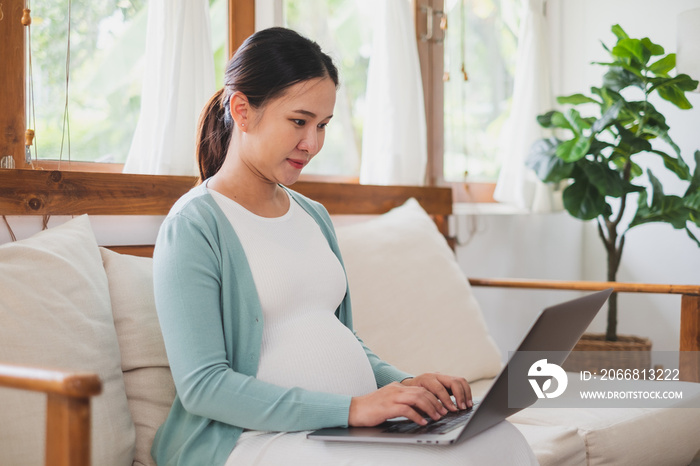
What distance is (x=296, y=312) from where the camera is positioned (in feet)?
4.12

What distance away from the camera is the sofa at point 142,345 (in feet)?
3.65

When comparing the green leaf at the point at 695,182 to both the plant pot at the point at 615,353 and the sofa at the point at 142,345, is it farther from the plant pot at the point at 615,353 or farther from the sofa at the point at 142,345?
the sofa at the point at 142,345

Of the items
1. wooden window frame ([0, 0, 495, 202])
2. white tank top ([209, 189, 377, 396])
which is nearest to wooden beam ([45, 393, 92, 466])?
white tank top ([209, 189, 377, 396])

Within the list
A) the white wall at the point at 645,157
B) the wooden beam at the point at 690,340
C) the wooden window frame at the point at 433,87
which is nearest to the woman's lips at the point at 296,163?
the wooden beam at the point at 690,340

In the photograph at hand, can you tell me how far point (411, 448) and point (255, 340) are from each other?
0.30 m

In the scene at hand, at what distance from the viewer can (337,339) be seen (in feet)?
4.13

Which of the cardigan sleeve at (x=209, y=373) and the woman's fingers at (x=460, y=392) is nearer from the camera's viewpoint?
the cardigan sleeve at (x=209, y=373)

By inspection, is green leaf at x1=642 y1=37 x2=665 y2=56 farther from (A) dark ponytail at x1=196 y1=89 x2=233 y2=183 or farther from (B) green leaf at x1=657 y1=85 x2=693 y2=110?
(A) dark ponytail at x1=196 y1=89 x2=233 y2=183

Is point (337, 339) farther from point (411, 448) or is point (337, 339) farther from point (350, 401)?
point (411, 448)

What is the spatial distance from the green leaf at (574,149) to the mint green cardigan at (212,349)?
6.05ft

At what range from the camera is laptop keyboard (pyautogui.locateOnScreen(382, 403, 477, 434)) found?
104 centimetres

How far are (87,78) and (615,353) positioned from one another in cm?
215

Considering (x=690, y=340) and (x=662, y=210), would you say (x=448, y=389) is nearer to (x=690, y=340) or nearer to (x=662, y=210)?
(x=690, y=340)

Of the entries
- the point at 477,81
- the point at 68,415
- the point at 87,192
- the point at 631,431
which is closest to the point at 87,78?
the point at 87,192
